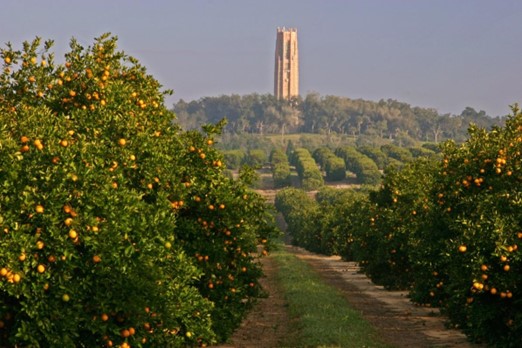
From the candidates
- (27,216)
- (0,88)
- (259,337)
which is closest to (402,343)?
(259,337)

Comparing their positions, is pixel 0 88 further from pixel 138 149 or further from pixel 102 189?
pixel 102 189

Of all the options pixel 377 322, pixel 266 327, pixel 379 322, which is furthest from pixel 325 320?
pixel 379 322

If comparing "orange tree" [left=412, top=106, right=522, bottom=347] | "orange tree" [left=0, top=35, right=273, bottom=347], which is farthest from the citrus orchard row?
"orange tree" [left=0, top=35, right=273, bottom=347]

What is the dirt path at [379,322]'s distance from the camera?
28.5 meters

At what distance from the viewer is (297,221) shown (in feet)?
428

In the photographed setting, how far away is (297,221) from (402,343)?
335 feet

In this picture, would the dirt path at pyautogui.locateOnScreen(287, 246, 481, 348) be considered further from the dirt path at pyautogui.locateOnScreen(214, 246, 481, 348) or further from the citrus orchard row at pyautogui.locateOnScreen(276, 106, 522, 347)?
the citrus orchard row at pyautogui.locateOnScreen(276, 106, 522, 347)

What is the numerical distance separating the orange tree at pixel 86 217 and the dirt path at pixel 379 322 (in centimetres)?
741

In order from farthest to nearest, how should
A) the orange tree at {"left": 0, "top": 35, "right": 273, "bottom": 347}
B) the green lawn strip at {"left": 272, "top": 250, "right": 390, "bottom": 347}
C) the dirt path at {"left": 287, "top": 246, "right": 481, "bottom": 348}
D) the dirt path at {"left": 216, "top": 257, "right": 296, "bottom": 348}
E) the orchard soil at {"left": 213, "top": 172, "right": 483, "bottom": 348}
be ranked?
the dirt path at {"left": 287, "top": 246, "right": 481, "bottom": 348}, the orchard soil at {"left": 213, "top": 172, "right": 483, "bottom": 348}, the dirt path at {"left": 216, "top": 257, "right": 296, "bottom": 348}, the green lawn strip at {"left": 272, "top": 250, "right": 390, "bottom": 347}, the orange tree at {"left": 0, "top": 35, "right": 273, "bottom": 347}

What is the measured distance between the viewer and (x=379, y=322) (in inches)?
1342

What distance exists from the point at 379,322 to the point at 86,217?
20.4 meters

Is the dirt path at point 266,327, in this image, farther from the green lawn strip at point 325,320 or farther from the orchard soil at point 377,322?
the green lawn strip at point 325,320

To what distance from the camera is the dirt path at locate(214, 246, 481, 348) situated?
28516 millimetres

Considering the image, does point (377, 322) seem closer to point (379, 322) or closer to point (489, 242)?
point (379, 322)
